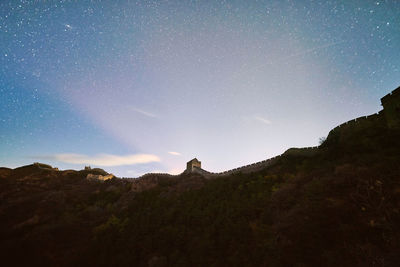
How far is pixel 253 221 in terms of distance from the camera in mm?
10266

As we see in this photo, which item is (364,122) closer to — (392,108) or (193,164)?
(392,108)

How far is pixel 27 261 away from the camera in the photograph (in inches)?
429

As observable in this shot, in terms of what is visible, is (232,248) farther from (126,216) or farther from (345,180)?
(126,216)

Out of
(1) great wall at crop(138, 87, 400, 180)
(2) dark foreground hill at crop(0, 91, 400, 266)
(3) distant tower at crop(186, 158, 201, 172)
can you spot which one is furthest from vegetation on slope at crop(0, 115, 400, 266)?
(3) distant tower at crop(186, 158, 201, 172)

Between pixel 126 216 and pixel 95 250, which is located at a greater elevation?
pixel 126 216

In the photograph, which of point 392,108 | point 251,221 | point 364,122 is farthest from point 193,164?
point 392,108

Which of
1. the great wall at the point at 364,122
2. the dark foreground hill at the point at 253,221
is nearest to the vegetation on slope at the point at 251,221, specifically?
the dark foreground hill at the point at 253,221

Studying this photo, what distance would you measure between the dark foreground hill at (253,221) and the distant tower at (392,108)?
330mm

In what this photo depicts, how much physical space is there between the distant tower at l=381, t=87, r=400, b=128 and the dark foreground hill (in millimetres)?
Result: 330

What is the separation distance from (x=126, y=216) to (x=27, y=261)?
6.42 meters

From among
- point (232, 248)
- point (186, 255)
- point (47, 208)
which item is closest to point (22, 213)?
point (47, 208)

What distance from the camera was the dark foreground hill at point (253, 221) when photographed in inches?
289

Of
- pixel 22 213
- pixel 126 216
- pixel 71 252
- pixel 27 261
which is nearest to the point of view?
pixel 27 261

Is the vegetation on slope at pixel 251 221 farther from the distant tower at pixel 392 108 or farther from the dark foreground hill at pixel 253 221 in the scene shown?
the distant tower at pixel 392 108
